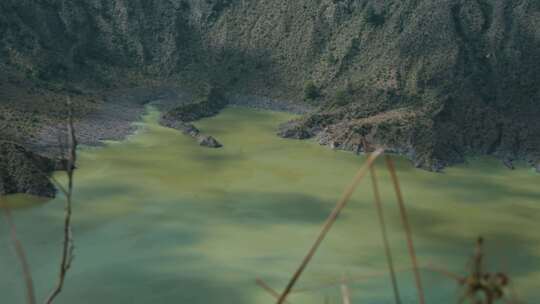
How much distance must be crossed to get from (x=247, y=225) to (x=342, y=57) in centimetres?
4838

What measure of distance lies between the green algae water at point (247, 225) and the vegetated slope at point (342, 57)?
5502 millimetres

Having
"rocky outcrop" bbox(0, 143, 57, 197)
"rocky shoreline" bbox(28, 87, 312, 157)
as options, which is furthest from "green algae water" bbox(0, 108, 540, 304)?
"rocky shoreline" bbox(28, 87, 312, 157)

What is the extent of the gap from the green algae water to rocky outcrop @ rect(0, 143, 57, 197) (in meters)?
1.05

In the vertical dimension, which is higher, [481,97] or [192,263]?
[481,97]

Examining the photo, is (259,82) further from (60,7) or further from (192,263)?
(192,263)

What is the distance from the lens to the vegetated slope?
7456 cm

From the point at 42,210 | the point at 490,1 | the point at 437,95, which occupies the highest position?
the point at 490,1

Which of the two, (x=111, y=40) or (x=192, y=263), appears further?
(x=111, y=40)

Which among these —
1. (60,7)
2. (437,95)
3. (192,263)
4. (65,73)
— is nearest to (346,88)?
(437,95)

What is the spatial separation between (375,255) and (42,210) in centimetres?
2199

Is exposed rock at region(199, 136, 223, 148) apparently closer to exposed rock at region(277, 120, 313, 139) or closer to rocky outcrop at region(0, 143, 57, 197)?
exposed rock at region(277, 120, 313, 139)

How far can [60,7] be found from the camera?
102m

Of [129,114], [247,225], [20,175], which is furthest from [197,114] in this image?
[247,225]

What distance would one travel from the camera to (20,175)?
53562 mm
